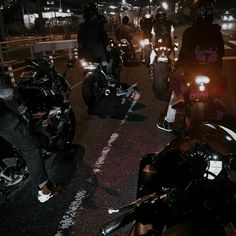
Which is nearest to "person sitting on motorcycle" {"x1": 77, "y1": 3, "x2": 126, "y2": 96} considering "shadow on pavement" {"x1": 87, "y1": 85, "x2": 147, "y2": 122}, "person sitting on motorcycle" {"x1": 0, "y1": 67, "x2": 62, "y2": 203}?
"shadow on pavement" {"x1": 87, "y1": 85, "x2": 147, "y2": 122}

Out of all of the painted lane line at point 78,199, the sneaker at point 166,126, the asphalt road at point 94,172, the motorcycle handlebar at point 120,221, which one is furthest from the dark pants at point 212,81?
the motorcycle handlebar at point 120,221

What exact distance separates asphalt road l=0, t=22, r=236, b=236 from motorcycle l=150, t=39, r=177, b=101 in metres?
0.58

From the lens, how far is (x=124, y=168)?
17.2 ft

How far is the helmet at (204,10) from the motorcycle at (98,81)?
11.4 ft

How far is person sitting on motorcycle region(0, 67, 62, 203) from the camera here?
380cm

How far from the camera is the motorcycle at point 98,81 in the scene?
26.7ft

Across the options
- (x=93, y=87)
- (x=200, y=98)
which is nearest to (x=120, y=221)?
(x=200, y=98)

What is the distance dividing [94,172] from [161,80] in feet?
15.2

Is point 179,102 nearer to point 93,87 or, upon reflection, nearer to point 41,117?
point 41,117

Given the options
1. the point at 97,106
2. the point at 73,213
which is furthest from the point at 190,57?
the point at 97,106

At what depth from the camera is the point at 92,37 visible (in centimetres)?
816

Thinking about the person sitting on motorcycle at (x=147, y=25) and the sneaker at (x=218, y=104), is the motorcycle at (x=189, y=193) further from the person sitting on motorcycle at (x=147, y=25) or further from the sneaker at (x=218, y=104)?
the person sitting on motorcycle at (x=147, y=25)

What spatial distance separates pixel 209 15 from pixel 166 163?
3239mm

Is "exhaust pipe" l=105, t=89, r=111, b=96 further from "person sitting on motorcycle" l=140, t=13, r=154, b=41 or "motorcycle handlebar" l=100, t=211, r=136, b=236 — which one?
"motorcycle handlebar" l=100, t=211, r=136, b=236
